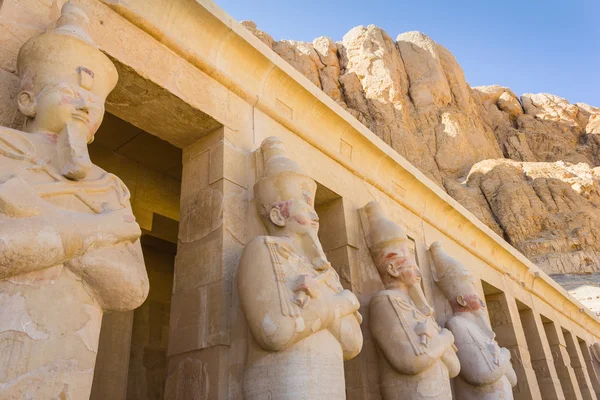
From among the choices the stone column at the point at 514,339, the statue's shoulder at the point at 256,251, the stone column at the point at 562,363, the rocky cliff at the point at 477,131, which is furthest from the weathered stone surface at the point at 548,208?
the statue's shoulder at the point at 256,251

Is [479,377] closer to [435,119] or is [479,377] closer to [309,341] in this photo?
[309,341]

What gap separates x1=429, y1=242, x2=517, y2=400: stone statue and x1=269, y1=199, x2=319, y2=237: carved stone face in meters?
2.23

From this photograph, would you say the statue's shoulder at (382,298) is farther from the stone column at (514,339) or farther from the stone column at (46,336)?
the stone column at (514,339)

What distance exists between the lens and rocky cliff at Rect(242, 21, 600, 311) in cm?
1998

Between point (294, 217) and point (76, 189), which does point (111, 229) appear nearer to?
point (76, 189)

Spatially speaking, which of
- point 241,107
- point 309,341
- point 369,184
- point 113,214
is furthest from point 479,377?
point 113,214

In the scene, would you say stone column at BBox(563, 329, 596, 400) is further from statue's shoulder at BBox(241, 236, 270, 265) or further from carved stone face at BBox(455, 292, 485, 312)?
statue's shoulder at BBox(241, 236, 270, 265)

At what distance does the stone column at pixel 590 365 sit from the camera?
9.12 m

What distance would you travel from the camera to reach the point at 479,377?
4.44m

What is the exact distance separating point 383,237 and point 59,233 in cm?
292

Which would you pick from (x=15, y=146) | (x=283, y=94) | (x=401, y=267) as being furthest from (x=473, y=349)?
(x=15, y=146)

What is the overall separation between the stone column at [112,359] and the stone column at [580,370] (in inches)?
295

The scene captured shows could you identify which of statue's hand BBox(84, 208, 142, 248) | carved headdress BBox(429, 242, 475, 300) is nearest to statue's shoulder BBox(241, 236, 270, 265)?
statue's hand BBox(84, 208, 142, 248)

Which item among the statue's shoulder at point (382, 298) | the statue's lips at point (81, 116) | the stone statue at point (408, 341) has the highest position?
the statue's lips at point (81, 116)
